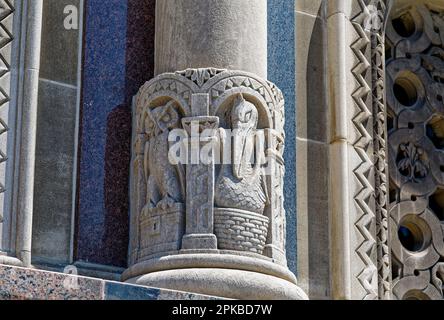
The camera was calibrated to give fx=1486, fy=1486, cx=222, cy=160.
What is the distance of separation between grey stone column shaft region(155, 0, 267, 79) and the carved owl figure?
464mm

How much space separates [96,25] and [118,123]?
3.03 feet

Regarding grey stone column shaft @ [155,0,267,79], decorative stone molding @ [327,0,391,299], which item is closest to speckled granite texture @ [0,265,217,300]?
grey stone column shaft @ [155,0,267,79]

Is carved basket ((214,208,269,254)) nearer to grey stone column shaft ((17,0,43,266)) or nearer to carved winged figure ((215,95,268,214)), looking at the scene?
carved winged figure ((215,95,268,214))

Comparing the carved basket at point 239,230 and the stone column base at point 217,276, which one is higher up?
the carved basket at point 239,230

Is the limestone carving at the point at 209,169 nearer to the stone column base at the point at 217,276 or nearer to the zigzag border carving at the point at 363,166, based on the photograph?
the stone column base at the point at 217,276

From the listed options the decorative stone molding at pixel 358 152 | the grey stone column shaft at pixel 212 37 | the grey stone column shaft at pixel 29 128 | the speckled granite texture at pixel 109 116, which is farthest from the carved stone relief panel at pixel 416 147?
the grey stone column shaft at pixel 29 128

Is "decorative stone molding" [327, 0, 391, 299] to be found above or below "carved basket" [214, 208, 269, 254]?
above

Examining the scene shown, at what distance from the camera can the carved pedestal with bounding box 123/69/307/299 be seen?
11.6m

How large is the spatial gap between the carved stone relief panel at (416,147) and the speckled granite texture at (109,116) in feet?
9.39

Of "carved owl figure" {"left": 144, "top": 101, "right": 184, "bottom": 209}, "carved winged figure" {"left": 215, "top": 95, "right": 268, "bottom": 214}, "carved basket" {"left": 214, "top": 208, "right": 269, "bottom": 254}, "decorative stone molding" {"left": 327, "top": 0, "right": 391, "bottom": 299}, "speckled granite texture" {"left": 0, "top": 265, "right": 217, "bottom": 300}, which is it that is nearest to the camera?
"speckled granite texture" {"left": 0, "top": 265, "right": 217, "bottom": 300}

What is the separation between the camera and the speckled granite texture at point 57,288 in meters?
8.91

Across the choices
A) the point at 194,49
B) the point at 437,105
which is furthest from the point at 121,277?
the point at 437,105

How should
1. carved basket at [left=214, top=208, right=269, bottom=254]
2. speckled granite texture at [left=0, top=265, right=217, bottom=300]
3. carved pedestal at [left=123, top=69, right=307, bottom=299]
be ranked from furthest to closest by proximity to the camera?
1. carved basket at [left=214, top=208, right=269, bottom=254]
2. carved pedestal at [left=123, top=69, right=307, bottom=299]
3. speckled granite texture at [left=0, top=265, right=217, bottom=300]

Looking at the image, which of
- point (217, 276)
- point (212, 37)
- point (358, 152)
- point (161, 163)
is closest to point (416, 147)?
point (358, 152)
